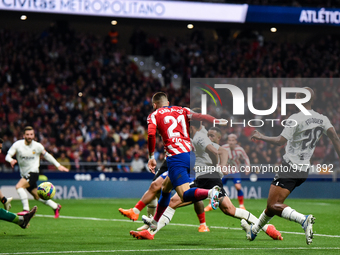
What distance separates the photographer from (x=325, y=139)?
81.5 ft

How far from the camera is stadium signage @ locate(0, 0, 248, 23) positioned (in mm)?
24844

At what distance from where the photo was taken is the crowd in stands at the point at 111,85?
22.9 metres

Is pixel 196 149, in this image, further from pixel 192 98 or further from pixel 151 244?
pixel 192 98

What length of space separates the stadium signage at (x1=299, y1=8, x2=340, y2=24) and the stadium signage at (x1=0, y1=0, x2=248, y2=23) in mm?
3257

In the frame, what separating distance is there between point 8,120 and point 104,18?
8114mm

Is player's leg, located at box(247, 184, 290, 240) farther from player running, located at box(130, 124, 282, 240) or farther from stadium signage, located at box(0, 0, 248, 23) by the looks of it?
stadium signage, located at box(0, 0, 248, 23)

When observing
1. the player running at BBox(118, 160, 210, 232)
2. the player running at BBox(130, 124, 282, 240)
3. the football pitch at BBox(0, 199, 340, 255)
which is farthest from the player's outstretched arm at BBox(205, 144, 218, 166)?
the football pitch at BBox(0, 199, 340, 255)

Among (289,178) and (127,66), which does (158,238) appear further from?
(127,66)

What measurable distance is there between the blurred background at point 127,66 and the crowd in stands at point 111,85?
6 centimetres

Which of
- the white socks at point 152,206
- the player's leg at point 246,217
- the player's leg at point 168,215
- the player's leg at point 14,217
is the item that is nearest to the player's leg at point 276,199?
the player's leg at point 246,217

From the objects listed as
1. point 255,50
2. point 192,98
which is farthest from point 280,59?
point 192,98

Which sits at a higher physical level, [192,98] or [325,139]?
[192,98]

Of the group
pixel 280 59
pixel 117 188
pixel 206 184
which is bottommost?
pixel 117 188

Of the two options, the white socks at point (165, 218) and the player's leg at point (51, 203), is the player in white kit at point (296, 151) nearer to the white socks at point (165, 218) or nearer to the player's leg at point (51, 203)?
the white socks at point (165, 218)
